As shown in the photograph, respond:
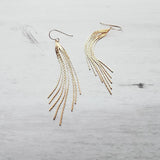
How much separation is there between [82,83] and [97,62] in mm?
87

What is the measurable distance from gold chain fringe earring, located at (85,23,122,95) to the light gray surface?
2cm

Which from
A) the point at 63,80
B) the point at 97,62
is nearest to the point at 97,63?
the point at 97,62

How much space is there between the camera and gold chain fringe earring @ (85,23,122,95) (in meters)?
0.66

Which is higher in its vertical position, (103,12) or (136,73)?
(103,12)

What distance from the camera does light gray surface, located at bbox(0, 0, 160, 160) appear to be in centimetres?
58

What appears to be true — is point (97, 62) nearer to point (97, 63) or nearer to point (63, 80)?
point (97, 63)

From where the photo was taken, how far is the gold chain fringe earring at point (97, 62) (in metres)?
0.66

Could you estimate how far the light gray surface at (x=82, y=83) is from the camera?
1.92 feet

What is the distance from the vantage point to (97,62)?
68 centimetres

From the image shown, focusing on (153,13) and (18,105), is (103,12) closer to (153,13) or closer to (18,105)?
(153,13)

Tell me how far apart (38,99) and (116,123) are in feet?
0.77

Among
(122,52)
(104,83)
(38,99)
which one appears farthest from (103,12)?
(38,99)

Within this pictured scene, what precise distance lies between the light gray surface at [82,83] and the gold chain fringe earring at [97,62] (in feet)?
0.05

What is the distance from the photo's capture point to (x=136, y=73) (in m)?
0.67
